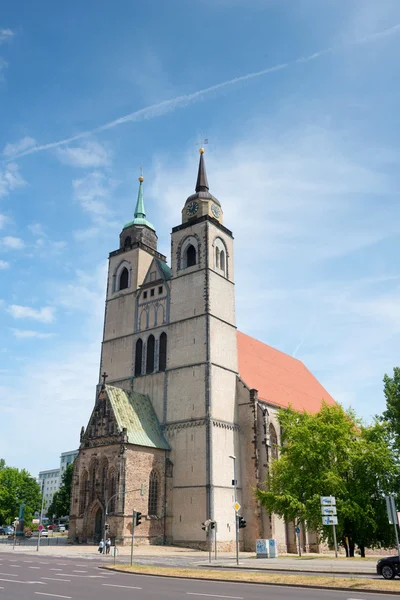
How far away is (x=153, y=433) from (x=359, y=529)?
16.3 m

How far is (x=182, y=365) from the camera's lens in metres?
41.3

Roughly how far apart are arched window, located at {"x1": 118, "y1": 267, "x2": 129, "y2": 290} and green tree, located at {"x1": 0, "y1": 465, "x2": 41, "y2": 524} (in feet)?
125

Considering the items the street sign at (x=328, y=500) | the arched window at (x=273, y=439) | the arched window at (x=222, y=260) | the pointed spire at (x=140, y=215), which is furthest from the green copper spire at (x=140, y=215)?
the street sign at (x=328, y=500)

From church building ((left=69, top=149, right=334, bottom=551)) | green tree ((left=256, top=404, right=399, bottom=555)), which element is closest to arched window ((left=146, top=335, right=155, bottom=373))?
church building ((left=69, top=149, right=334, bottom=551))

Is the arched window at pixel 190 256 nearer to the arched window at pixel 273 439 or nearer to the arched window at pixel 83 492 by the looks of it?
the arched window at pixel 273 439

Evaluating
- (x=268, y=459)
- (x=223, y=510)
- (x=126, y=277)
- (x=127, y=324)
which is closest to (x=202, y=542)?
(x=223, y=510)

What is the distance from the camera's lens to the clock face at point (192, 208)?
47.5 metres

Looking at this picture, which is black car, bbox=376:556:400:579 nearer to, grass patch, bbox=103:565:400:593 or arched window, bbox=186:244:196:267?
grass patch, bbox=103:565:400:593

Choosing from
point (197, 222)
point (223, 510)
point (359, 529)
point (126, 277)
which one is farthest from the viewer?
point (126, 277)

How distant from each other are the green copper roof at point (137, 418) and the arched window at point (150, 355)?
2.46 metres

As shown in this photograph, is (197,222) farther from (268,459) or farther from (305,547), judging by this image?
(305,547)

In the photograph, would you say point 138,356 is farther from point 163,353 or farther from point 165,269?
point 165,269

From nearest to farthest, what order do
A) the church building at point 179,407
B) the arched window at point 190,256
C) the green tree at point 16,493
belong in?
the church building at point 179,407, the arched window at point 190,256, the green tree at point 16,493

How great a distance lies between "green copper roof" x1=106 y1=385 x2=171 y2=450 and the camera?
37938 mm
